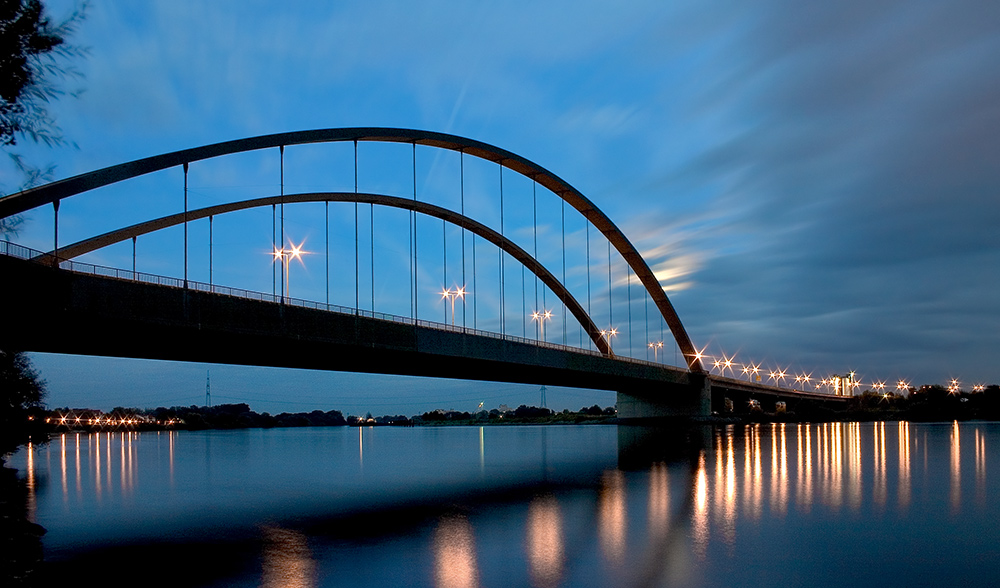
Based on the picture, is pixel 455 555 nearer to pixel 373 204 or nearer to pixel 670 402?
pixel 373 204

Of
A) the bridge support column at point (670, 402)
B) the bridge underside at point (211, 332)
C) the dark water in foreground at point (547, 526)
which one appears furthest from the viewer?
the bridge support column at point (670, 402)

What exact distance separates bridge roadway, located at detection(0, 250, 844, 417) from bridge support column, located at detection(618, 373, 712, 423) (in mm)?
36204

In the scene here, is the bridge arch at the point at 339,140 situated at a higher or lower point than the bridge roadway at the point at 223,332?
higher

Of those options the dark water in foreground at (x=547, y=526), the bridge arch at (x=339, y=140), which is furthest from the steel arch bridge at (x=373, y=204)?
the dark water in foreground at (x=547, y=526)

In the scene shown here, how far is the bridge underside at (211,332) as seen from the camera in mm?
23906

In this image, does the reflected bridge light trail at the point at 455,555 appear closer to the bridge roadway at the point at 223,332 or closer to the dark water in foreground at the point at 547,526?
the dark water in foreground at the point at 547,526

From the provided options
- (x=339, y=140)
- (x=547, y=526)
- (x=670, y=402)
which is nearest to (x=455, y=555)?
(x=547, y=526)

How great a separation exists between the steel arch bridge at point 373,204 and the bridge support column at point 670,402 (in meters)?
0.40

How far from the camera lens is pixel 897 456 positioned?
36.4 m

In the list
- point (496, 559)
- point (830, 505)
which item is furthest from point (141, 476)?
point (830, 505)

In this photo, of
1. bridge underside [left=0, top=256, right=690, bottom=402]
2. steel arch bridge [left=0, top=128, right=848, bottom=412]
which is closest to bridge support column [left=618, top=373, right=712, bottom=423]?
steel arch bridge [left=0, top=128, right=848, bottom=412]

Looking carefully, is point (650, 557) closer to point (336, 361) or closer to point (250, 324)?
point (250, 324)

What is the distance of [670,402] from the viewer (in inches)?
3553

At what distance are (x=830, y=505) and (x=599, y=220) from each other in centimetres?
4852
